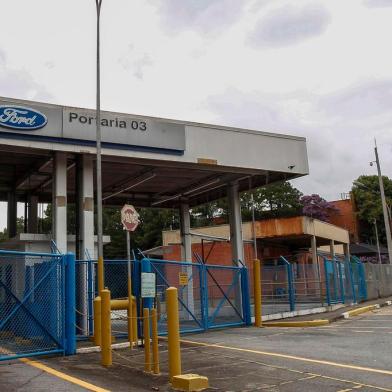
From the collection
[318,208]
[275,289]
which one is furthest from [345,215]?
[275,289]

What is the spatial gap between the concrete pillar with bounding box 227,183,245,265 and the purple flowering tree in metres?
48.4

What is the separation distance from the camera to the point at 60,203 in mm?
15062

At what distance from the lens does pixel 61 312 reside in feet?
36.6

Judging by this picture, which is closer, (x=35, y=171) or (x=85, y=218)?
(x=85, y=218)

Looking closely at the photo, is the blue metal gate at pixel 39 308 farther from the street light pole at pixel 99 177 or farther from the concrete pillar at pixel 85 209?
the concrete pillar at pixel 85 209

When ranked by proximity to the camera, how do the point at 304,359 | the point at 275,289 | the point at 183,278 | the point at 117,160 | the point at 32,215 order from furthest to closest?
the point at 275,289 → the point at 32,215 → the point at 117,160 → the point at 183,278 → the point at 304,359

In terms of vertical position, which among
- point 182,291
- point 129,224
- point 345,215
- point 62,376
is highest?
point 345,215

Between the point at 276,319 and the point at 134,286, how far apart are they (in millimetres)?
7743

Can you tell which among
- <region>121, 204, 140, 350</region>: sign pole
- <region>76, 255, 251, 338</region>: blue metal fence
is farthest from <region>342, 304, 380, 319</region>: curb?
<region>121, 204, 140, 350</region>: sign pole

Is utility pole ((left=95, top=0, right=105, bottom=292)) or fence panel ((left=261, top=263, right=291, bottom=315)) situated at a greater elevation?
utility pole ((left=95, top=0, right=105, bottom=292))

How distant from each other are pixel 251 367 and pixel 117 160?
846cm

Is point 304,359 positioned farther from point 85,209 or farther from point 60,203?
point 60,203

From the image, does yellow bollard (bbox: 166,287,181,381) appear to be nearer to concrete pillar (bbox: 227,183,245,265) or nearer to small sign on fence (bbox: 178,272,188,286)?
small sign on fence (bbox: 178,272,188,286)

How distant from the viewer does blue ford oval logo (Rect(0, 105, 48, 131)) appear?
542 inches
